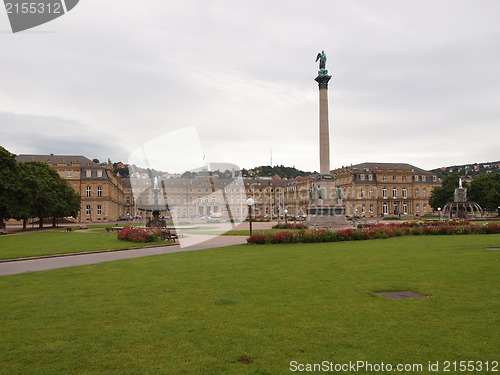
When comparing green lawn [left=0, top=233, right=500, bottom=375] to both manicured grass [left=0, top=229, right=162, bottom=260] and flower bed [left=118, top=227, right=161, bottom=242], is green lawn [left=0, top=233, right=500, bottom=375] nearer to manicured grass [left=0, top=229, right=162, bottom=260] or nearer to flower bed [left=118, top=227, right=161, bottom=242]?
manicured grass [left=0, top=229, right=162, bottom=260]

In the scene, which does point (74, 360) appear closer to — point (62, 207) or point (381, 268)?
point (381, 268)

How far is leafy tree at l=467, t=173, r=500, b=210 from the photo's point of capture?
7775 cm

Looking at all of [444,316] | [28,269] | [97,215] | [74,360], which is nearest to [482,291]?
[444,316]

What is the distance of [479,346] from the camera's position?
6328 millimetres

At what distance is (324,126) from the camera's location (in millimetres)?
42656

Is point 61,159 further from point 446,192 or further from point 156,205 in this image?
point 446,192

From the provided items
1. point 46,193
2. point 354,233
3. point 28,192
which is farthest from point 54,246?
point 46,193

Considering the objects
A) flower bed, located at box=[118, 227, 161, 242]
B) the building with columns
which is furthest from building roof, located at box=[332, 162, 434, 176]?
flower bed, located at box=[118, 227, 161, 242]

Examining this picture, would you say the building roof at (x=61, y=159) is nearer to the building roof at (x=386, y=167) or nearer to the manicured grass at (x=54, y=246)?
the manicured grass at (x=54, y=246)

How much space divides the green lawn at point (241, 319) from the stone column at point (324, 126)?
96.8 feet

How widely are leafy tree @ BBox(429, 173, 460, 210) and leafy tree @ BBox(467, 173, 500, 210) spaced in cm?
711

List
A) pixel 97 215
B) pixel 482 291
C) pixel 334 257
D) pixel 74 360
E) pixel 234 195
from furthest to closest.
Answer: pixel 234 195 < pixel 97 215 < pixel 334 257 < pixel 482 291 < pixel 74 360

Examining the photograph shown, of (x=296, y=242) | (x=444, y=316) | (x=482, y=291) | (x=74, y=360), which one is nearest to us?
(x=74, y=360)

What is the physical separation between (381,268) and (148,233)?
64.1ft
